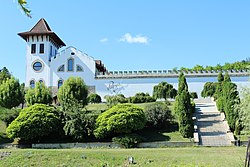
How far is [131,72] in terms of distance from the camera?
40781 mm

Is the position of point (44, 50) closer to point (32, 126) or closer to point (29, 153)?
point (32, 126)

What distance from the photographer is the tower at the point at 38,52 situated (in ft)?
137

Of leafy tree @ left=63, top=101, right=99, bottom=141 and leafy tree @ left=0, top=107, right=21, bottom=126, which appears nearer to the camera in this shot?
leafy tree @ left=63, top=101, right=99, bottom=141

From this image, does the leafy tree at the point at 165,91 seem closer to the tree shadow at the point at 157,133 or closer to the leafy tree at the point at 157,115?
the tree shadow at the point at 157,133

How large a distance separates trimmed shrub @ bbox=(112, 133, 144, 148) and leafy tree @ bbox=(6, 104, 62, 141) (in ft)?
13.0

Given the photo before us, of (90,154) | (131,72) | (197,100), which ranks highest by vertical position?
(131,72)

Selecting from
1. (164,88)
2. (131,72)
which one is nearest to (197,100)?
(164,88)

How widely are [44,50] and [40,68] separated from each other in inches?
86.1

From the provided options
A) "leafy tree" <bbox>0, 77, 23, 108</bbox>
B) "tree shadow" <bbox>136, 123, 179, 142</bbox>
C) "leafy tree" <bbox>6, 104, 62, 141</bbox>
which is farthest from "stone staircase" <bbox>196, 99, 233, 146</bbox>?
"leafy tree" <bbox>0, 77, 23, 108</bbox>

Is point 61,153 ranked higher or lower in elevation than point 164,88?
lower

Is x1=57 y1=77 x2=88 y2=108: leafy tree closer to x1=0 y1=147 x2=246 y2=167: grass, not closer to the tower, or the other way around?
x1=0 y1=147 x2=246 y2=167: grass

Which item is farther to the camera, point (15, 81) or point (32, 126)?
point (15, 81)

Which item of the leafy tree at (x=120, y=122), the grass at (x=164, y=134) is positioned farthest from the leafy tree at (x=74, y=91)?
the grass at (x=164, y=134)

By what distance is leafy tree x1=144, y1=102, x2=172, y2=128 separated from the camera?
22.8m
